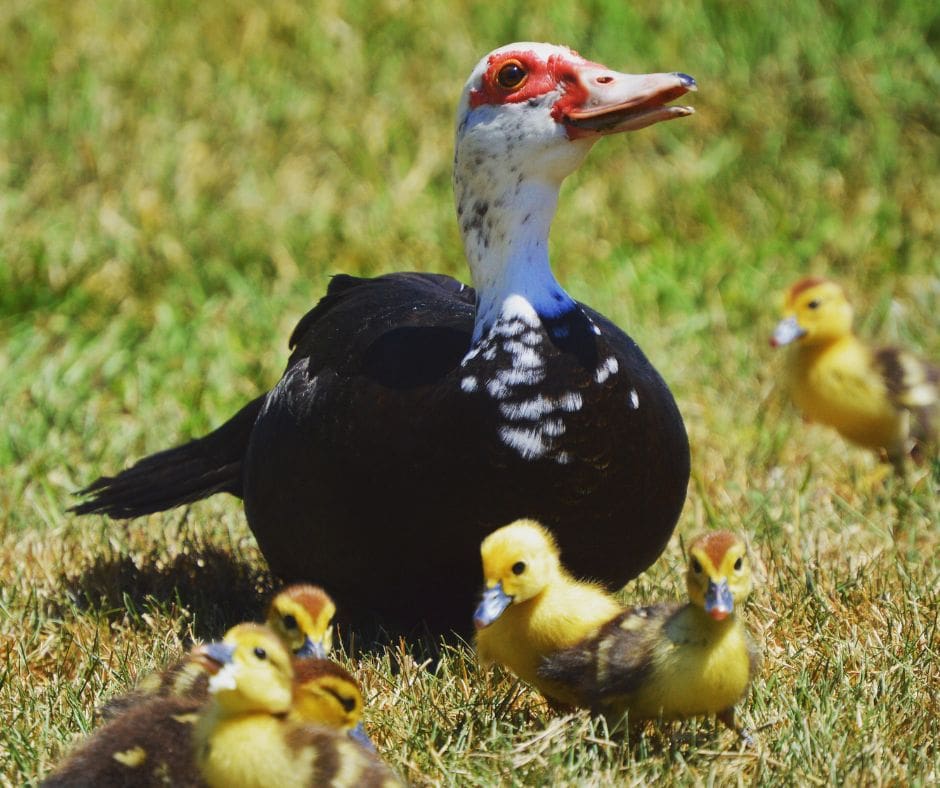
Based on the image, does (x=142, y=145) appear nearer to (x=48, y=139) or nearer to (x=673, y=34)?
(x=48, y=139)

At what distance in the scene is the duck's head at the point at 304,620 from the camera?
316 cm

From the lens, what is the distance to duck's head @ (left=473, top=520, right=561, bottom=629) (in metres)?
3.17

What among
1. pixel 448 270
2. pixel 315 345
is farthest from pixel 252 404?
pixel 448 270

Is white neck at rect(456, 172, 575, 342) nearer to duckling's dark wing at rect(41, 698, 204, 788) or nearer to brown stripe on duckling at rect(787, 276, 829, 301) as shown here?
duckling's dark wing at rect(41, 698, 204, 788)

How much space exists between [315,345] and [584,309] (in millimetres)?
711

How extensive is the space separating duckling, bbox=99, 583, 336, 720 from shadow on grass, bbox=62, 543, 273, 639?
0.75 meters

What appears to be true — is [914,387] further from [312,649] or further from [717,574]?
[312,649]

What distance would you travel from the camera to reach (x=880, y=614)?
3818mm

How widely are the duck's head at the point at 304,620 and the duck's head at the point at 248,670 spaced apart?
401 millimetres

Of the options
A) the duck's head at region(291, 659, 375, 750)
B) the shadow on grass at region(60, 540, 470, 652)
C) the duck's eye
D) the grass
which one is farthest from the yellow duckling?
the duck's eye

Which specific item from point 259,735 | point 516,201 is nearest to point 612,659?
point 259,735

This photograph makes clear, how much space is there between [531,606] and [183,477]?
158 cm

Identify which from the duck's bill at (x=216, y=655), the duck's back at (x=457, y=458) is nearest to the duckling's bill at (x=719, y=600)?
the duck's back at (x=457, y=458)

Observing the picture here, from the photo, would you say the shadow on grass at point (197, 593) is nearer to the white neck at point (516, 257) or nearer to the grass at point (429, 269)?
the grass at point (429, 269)
